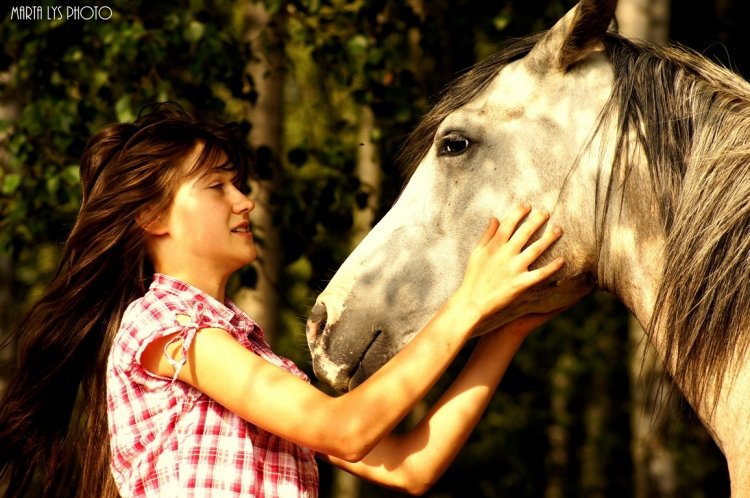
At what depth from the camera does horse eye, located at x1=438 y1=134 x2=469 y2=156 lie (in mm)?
2502

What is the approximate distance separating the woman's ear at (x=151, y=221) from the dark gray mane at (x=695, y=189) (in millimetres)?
1194

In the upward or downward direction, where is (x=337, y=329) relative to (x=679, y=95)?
downward

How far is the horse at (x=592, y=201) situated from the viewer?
217 centimetres

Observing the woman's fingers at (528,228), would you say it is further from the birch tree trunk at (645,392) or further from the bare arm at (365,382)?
the birch tree trunk at (645,392)

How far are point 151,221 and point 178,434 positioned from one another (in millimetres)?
619

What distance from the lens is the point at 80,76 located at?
4617 millimetres

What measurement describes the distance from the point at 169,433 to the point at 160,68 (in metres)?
2.43

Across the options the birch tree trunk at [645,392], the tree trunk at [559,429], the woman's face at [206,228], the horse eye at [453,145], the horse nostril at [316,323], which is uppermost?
the woman's face at [206,228]

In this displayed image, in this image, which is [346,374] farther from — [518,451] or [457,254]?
[518,451]

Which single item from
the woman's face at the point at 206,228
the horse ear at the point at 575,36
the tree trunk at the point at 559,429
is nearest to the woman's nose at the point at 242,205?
the woman's face at the point at 206,228

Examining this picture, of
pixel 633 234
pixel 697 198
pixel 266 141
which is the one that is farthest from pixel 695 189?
pixel 266 141

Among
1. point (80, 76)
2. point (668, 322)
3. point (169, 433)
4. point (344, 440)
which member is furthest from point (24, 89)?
point (668, 322)

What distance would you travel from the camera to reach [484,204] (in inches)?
95.3

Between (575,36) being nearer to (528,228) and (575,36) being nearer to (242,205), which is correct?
(528,228)
